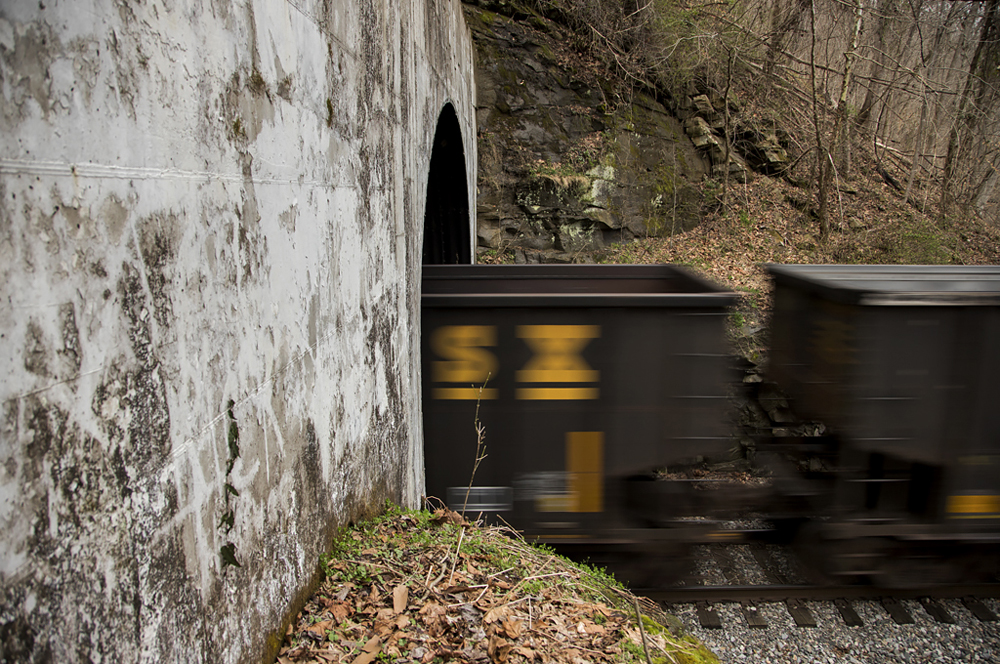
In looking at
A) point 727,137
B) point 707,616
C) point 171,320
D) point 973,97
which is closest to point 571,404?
point 707,616

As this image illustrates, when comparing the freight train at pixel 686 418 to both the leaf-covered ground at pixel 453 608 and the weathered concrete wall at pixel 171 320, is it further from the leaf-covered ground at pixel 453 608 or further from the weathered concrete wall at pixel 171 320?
the weathered concrete wall at pixel 171 320

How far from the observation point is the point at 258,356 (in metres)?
2.34

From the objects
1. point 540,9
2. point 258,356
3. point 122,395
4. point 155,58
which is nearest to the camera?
point 122,395

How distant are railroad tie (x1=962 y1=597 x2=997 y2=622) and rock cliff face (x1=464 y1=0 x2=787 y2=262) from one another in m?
12.3

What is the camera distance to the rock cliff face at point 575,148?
1688 cm

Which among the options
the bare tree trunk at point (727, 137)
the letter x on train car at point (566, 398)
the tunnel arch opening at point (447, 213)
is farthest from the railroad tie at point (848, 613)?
the bare tree trunk at point (727, 137)

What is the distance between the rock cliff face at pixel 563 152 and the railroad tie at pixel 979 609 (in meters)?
12.3

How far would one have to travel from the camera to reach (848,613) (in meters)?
5.46

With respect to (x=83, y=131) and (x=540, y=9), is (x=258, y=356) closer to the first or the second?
(x=83, y=131)

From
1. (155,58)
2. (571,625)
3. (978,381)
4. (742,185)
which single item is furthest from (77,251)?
(742,185)

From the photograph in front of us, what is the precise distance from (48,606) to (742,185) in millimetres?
19919

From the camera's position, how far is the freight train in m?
4.88

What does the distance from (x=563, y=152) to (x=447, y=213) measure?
20.7ft

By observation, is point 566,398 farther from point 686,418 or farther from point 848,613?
point 848,613
